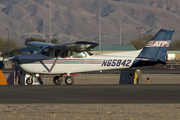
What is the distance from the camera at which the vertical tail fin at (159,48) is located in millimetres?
20250

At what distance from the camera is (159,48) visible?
2031cm

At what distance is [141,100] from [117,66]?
799 cm

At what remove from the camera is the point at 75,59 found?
19609 mm

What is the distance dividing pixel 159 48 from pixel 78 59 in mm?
4950

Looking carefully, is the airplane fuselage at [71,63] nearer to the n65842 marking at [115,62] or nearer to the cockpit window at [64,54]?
the n65842 marking at [115,62]
